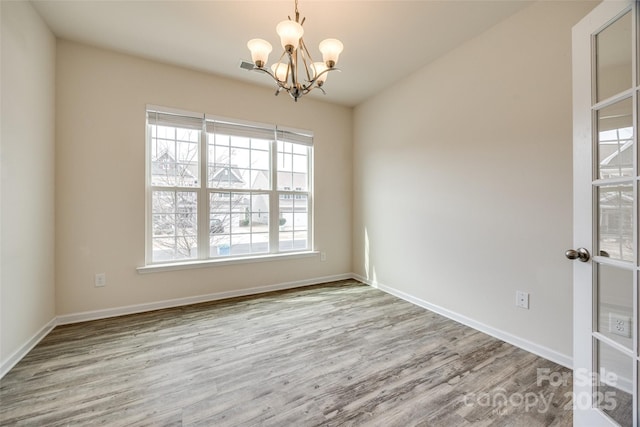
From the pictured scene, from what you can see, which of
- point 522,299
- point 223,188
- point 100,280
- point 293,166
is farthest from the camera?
point 293,166

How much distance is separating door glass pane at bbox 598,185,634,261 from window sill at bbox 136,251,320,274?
2990mm

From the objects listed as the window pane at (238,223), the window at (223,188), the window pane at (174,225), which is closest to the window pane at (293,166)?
the window at (223,188)

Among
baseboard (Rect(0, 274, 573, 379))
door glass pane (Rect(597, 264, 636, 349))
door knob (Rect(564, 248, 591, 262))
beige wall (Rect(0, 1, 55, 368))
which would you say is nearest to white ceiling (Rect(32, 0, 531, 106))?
beige wall (Rect(0, 1, 55, 368))

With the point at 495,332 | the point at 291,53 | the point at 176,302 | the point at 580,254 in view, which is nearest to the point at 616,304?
the point at 580,254

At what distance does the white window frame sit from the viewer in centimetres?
288

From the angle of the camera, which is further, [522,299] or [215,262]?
[215,262]

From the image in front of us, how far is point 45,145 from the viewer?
2295 mm

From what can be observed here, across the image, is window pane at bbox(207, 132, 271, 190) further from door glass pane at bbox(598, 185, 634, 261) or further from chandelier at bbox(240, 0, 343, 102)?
door glass pane at bbox(598, 185, 634, 261)

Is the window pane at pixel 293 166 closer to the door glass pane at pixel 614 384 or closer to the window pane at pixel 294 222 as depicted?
the window pane at pixel 294 222

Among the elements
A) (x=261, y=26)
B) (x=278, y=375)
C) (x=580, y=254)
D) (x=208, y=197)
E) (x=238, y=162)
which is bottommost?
(x=278, y=375)

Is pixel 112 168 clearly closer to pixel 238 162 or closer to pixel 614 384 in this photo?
pixel 238 162

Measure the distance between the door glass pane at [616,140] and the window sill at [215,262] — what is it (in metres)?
3.05

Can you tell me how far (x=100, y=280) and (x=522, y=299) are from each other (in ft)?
12.8

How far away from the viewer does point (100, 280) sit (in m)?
2.63
